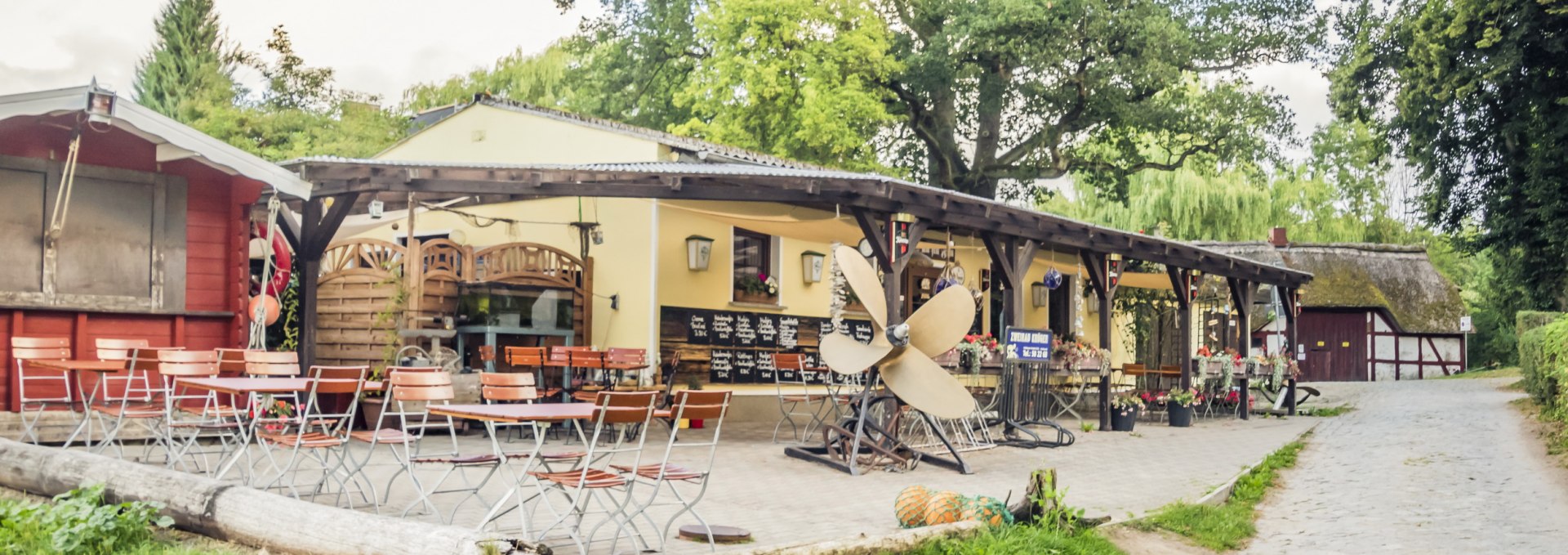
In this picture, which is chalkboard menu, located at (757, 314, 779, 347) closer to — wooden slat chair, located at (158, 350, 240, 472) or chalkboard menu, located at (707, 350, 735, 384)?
chalkboard menu, located at (707, 350, 735, 384)

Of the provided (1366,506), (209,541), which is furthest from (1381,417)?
(209,541)

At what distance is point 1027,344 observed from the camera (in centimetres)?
1196

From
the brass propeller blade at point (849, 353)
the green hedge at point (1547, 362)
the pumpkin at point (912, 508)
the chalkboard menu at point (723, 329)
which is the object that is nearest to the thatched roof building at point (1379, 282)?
the green hedge at point (1547, 362)

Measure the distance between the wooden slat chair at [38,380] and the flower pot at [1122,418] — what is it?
405 inches

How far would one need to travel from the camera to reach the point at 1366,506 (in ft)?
28.8

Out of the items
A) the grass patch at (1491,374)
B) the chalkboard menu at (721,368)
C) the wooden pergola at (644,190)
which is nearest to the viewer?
the wooden pergola at (644,190)

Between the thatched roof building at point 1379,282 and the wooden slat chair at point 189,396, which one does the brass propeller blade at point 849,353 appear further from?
the thatched roof building at point 1379,282

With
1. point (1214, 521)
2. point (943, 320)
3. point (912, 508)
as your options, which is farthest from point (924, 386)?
point (912, 508)

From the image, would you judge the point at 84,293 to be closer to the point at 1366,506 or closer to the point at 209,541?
the point at 209,541

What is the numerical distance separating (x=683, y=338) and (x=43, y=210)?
6.58 metres

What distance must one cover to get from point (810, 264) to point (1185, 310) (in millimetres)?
5149

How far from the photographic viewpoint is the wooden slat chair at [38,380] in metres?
8.12

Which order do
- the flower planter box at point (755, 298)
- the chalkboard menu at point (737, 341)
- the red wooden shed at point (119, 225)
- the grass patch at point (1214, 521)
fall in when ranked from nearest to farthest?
the grass patch at point (1214, 521) → the red wooden shed at point (119, 225) → the chalkboard menu at point (737, 341) → the flower planter box at point (755, 298)

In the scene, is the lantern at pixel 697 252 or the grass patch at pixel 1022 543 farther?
the lantern at pixel 697 252
